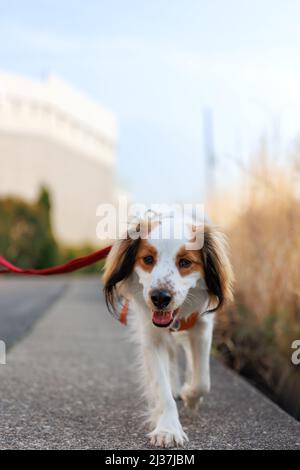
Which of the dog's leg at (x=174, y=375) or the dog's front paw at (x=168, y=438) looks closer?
the dog's front paw at (x=168, y=438)

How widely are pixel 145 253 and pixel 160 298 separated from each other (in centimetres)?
28

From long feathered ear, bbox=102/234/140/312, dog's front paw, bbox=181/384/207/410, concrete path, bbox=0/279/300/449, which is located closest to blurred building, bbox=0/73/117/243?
concrete path, bbox=0/279/300/449

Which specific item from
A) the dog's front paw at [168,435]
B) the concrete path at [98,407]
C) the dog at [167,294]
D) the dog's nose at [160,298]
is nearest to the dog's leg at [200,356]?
the dog at [167,294]

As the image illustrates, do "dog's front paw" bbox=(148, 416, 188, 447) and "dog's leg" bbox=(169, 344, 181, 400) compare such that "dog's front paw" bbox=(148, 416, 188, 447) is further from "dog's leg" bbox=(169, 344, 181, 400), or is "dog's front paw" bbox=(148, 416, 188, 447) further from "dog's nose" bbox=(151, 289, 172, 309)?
"dog's leg" bbox=(169, 344, 181, 400)

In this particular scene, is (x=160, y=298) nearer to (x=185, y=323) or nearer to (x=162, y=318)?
(x=162, y=318)

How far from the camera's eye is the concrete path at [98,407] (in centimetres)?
315

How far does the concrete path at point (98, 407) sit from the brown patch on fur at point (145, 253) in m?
0.80

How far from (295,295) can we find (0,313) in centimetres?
399

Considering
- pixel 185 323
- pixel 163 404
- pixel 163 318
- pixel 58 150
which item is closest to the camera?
pixel 163 318

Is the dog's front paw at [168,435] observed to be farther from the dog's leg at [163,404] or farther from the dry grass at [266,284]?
the dry grass at [266,284]

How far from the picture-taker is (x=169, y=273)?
300cm

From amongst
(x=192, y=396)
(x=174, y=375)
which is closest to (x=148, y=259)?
(x=192, y=396)
